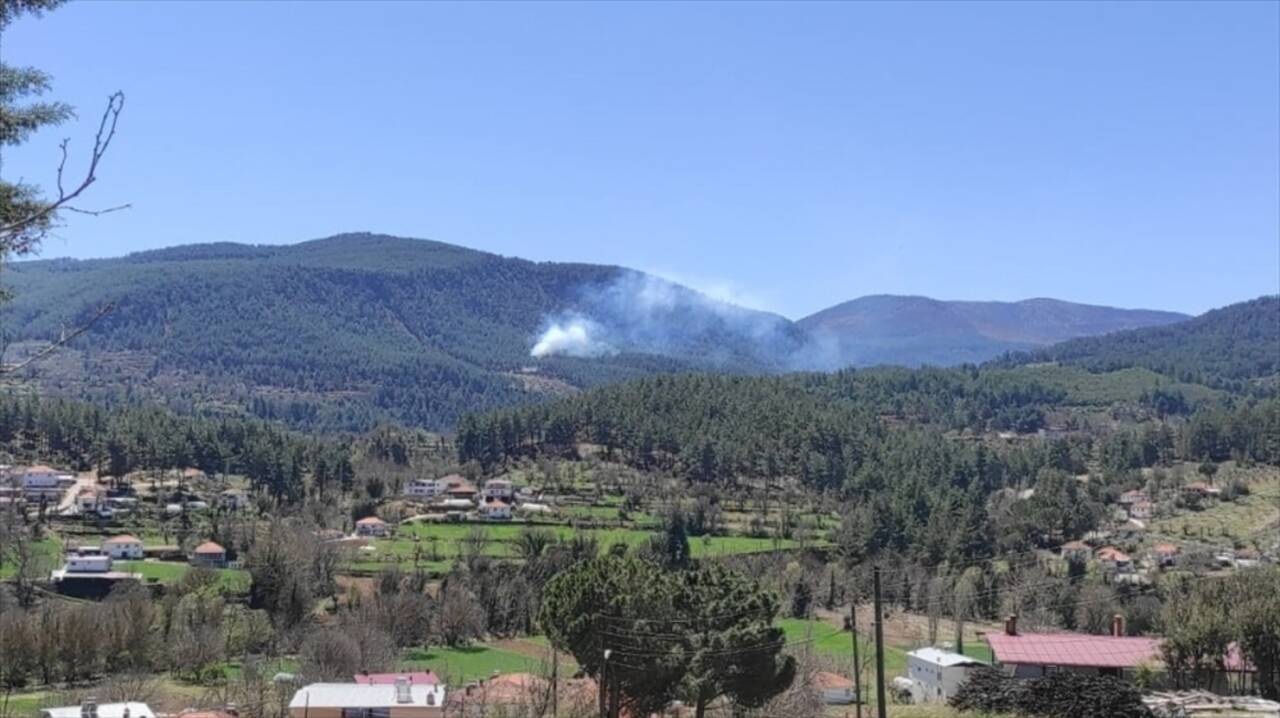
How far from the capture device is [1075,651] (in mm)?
36062

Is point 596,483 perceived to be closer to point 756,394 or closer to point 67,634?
point 756,394

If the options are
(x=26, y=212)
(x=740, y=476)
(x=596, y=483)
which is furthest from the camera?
(x=740, y=476)

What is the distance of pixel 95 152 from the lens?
6203 millimetres

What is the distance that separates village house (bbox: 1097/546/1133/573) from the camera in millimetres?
82438

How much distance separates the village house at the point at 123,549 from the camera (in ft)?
243

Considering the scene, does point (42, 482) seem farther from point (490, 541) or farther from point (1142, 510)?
point (1142, 510)

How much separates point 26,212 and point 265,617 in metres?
54.7

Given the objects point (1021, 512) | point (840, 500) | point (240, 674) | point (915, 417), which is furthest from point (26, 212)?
point (915, 417)

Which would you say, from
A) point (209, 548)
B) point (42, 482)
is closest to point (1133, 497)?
point (209, 548)

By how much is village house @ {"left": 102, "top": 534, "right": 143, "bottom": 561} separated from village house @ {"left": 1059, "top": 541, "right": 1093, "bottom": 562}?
59.4 metres

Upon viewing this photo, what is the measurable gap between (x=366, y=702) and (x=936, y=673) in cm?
1781

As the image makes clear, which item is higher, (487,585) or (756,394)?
(756,394)

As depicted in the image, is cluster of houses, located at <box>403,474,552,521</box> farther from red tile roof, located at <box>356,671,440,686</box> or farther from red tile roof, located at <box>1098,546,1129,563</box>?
red tile roof, located at <box>356,671,440,686</box>

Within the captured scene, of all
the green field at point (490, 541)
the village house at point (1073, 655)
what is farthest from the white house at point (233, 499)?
the village house at point (1073, 655)
